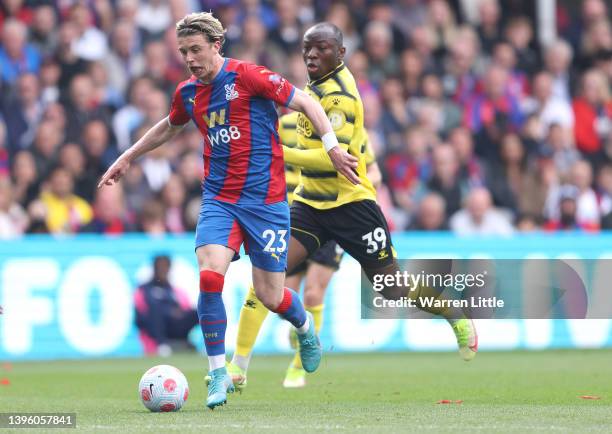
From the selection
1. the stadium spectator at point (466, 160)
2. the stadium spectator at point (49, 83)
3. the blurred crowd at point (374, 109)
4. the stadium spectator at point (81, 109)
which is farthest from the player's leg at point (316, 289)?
the stadium spectator at point (49, 83)

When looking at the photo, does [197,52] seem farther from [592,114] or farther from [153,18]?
[592,114]

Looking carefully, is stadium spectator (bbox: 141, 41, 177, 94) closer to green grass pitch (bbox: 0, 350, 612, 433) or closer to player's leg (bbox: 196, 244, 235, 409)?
green grass pitch (bbox: 0, 350, 612, 433)

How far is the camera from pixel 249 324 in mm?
10086

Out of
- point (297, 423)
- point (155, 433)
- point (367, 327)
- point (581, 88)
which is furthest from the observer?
point (581, 88)

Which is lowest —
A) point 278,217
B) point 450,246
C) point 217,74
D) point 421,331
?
point 421,331

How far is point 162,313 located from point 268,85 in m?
7.15

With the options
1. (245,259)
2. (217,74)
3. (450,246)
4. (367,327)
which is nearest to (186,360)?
(245,259)

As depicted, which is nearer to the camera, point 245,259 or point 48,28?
point 245,259

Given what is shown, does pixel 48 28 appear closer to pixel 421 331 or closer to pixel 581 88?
pixel 421 331

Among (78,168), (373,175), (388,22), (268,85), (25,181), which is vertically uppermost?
(388,22)

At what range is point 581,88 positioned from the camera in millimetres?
19078

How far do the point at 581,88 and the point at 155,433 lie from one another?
13.2 m

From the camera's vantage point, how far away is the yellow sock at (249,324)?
9.96 meters

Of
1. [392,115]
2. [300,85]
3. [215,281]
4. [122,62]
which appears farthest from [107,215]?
[215,281]
